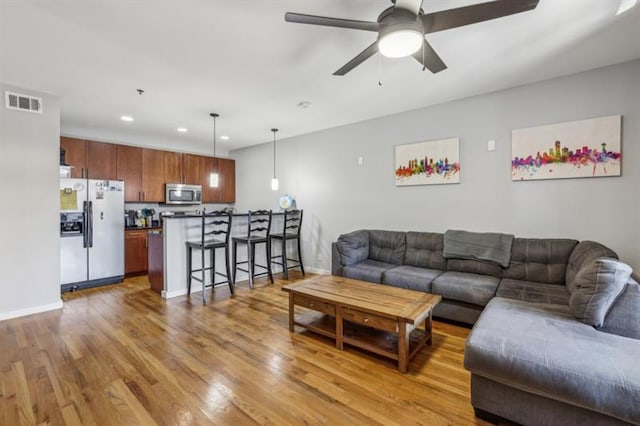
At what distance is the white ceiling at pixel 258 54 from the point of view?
203 cm

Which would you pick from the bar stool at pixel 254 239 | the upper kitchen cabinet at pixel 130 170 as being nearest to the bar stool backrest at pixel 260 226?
the bar stool at pixel 254 239

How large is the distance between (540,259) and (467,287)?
87 centimetres

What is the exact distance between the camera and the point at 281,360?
2320mm

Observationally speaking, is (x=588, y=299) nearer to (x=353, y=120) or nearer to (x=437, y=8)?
(x=437, y=8)

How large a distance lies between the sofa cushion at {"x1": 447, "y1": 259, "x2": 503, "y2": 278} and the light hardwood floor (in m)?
0.71

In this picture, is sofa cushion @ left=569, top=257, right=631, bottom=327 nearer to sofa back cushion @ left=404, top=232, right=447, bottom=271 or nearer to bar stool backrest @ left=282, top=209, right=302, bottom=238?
sofa back cushion @ left=404, top=232, right=447, bottom=271

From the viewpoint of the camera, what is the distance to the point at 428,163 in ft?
12.9

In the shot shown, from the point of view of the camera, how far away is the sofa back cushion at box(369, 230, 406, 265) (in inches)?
153

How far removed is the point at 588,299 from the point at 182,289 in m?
4.26

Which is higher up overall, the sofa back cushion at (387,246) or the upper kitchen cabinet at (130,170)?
the upper kitchen cabinet at (130,170)

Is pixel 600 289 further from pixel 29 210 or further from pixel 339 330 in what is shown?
pixel 29 210

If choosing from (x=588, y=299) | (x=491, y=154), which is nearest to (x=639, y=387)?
(x=588, y=299)

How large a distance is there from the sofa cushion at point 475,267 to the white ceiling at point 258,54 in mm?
2009

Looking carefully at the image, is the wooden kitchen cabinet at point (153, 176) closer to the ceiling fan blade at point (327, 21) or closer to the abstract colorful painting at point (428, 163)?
the abstract colorful painting at point (428, 163)
